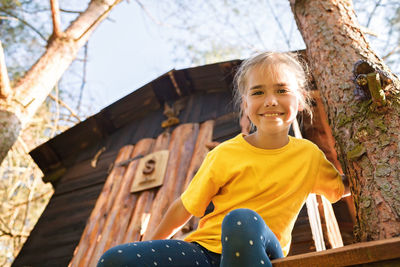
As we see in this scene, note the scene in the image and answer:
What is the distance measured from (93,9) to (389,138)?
20.0 ft

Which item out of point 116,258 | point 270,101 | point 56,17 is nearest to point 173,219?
point 116,258

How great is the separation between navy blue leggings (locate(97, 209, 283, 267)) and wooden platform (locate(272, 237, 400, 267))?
16cm

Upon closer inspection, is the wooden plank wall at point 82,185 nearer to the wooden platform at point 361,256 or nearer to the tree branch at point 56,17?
the tree branch at point 56,17

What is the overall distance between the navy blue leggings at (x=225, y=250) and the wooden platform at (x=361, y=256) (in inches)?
6.3

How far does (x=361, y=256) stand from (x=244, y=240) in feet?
1.22

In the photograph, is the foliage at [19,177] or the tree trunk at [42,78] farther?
→ the foliage at [19,177]

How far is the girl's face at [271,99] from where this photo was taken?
1.79 meters

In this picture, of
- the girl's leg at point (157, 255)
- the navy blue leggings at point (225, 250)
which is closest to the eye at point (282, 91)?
the navy blue leggings at point (225, 250)

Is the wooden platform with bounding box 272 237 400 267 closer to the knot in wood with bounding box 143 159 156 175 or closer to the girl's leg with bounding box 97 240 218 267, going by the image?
the girl's leg with bounding box 97 240 218 267

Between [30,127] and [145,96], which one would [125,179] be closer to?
[145,96]

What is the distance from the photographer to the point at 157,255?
1.48 meters

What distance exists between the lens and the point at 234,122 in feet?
14.0

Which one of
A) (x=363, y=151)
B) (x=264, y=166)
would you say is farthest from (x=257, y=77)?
(x=363, y=151)

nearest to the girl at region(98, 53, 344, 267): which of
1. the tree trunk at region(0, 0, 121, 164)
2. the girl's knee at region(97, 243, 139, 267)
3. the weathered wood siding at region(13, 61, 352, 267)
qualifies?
the girl's knee at region(97, 243, 139, 267)
